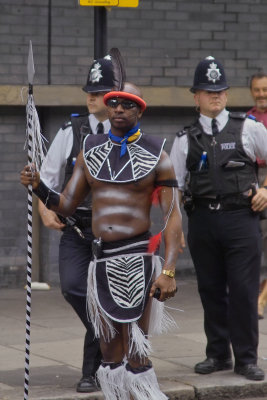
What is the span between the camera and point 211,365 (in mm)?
7805

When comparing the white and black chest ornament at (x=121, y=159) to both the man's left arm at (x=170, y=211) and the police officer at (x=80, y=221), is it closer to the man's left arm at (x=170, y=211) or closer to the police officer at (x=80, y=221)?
the man's left arm at (x=170, y=211)

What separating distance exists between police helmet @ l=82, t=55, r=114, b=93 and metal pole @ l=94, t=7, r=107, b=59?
0.75 m

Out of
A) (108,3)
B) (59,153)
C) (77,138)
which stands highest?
(108,3)

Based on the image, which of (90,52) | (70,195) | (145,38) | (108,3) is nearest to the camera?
(70,195)

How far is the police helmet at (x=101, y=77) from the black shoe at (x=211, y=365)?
219cm

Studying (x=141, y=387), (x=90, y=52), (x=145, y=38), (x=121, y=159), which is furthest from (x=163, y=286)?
(x=145, y=38)

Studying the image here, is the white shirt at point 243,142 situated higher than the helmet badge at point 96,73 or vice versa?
the helmet badge at point 96,73

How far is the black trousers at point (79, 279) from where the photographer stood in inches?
280

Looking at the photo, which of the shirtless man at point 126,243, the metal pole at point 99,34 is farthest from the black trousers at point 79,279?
the metal pole at point 99,34

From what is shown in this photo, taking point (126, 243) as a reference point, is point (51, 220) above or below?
below

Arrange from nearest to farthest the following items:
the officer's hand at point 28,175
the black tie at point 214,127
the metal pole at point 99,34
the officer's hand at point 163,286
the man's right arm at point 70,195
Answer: the officer's hand at point 163,286 → the officer's hand at point 28,175 → the man's right arm at point 70,195 → the black tie at point 214,127 → the metal pole at point 99,34

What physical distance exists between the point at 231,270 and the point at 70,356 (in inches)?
63.3

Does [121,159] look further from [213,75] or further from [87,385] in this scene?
[87,385]

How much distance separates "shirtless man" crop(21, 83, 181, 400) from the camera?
20.5 feet
